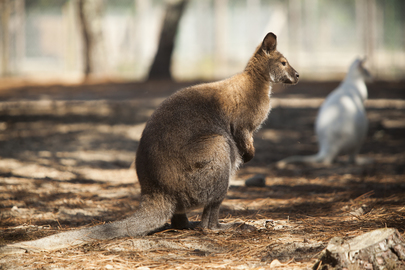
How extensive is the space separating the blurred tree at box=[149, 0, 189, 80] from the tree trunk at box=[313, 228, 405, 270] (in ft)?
32.3

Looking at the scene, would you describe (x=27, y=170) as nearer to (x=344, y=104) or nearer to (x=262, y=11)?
(x=344, y=104)

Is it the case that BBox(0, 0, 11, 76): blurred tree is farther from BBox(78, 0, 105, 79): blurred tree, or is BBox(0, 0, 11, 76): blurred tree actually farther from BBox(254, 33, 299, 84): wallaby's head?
BBox(254, 33, 299, 84): wallaby's head

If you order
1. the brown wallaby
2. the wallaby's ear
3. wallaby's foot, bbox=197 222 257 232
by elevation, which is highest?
the wallaby's ear

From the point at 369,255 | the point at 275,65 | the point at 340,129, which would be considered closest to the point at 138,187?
the point at 275,65

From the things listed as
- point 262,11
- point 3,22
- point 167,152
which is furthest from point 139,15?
point 167,152

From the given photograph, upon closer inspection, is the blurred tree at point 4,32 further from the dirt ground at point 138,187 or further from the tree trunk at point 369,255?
the tree trunk at point 369,255

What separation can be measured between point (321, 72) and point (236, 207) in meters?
11.6

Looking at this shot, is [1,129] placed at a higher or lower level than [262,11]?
lower

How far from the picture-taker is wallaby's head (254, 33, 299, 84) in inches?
132

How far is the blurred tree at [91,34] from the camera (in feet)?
40.3

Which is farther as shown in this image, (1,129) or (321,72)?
(321,72)

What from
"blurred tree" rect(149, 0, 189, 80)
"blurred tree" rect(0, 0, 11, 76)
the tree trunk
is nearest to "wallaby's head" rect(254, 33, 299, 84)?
the tree trunk

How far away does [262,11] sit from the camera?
16.3 metres

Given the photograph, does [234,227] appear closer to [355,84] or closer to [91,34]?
[355,84]
